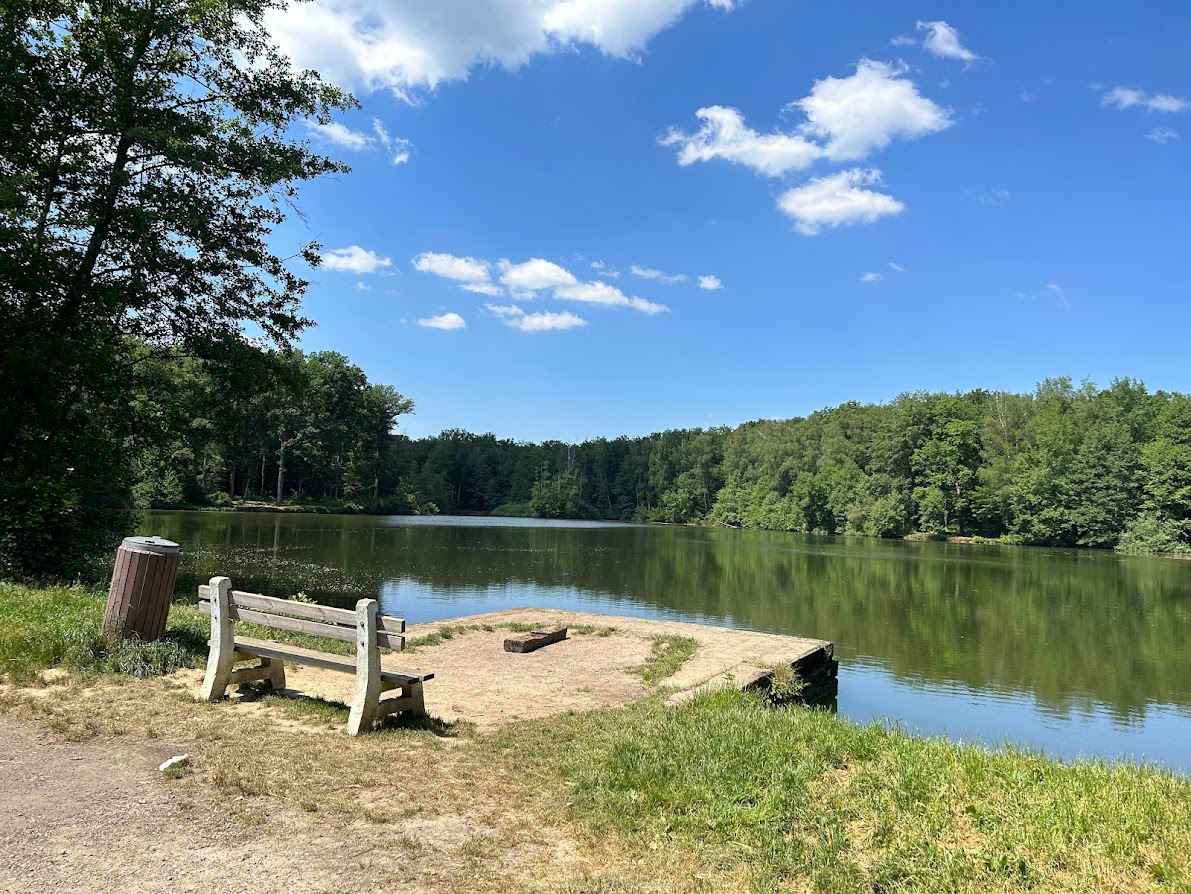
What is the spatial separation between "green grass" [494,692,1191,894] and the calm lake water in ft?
13.8

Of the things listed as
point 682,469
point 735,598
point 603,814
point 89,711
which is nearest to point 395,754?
point 603,814

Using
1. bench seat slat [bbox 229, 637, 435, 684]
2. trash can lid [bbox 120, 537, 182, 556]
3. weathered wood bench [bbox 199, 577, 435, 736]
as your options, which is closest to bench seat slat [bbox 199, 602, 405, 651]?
weathered wood bench [bbox 199, 577, 435, 736]

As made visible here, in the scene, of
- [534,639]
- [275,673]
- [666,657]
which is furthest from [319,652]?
[666,657]

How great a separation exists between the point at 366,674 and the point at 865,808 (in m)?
3.45

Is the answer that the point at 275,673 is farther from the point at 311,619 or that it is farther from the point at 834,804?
the point at 834,804

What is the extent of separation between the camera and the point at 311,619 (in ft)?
19.1

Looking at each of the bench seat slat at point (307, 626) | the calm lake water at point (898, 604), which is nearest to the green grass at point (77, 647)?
the bench seat slat at point (307, 626)

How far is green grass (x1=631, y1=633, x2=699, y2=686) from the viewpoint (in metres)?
8.79

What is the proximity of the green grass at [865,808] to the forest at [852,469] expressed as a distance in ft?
122

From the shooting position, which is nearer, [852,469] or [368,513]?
[852,469]

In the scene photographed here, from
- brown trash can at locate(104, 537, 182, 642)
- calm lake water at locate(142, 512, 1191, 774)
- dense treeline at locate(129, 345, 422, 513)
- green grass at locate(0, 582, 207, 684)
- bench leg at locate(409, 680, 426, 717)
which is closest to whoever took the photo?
bench leg at locate(409, 680, 426, 717)

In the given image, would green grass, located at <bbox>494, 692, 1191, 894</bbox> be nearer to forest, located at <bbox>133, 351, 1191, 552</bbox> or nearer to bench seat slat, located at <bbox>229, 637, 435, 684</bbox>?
bench seat slat, located at <bbox>229, 637, 435, 684</bbox>

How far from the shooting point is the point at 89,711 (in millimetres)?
5297

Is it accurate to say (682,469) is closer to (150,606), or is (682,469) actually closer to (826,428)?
(826,428)
